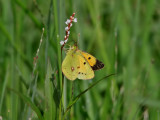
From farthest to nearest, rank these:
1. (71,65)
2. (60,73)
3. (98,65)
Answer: (98,65)
(71,65)
(60,73)

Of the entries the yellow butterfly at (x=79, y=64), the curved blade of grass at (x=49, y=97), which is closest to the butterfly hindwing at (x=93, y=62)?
the yellow butterfly at (x=79, y=64)

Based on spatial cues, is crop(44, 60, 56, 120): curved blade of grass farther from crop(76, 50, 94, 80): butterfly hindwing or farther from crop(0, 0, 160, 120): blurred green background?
crop(76, 50, 94, 80): butterfly hindwing

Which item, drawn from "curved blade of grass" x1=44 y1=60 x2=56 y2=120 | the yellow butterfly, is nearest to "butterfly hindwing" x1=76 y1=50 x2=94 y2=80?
the yellow butterfly

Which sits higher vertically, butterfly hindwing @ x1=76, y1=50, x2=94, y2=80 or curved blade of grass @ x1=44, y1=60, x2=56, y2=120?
butterfly hindwing @ x1=76, y1=50, x2=94, y2=80

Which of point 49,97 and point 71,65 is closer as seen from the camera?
point 49,97

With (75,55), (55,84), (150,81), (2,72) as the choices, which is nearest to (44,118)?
(55,84)

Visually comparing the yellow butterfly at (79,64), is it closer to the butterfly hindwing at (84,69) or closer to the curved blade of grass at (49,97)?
the butterfly hindwing at (84,69)

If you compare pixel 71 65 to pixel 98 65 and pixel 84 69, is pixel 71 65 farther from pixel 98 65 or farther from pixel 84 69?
pixel 98 65

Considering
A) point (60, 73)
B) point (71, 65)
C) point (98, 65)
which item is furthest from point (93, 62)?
point (60, 73)
